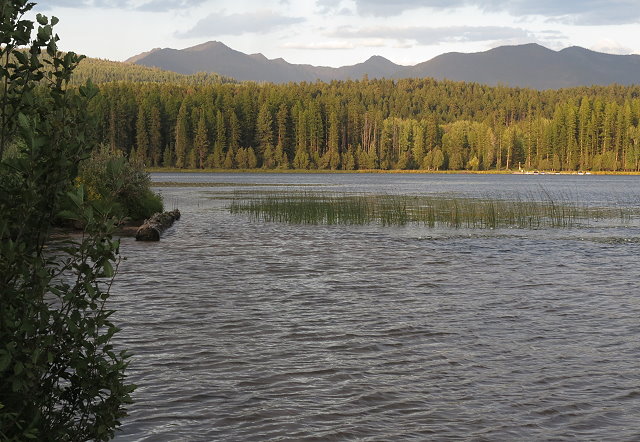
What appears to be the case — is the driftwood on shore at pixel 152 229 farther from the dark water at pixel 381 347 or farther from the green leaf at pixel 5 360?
the green leaf at pixel 5 360

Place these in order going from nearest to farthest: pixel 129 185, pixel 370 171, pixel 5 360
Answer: pixel 5 360 < pixel 129 185 < pixel 370 171

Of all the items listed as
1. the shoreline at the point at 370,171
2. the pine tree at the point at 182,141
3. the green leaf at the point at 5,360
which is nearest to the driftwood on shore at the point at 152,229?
the green leaf at the point at 5,360

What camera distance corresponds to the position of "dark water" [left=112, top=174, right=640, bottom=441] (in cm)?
760

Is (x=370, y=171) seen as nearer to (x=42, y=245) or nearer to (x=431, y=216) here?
(x=431, y=216)

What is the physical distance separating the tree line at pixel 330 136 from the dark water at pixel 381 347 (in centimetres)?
14576

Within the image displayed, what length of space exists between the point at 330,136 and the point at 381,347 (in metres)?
171

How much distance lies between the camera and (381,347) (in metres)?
10.8

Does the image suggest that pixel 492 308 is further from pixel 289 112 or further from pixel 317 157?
pixel 289 112

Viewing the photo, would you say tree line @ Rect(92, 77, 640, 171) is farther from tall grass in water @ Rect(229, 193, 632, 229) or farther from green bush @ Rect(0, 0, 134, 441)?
green bush @ Rect(0, 0, 134, 441)

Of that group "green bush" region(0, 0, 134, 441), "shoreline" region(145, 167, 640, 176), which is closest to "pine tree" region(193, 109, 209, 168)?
"shoreline" region(145, 167, 640, 176)

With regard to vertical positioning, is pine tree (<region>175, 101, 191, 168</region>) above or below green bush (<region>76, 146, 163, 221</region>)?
above

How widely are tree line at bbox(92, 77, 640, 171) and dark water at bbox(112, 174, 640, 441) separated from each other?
478ft

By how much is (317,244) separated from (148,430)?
19129mm

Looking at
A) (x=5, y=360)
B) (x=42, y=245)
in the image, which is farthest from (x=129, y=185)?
(x=5, y=360)
